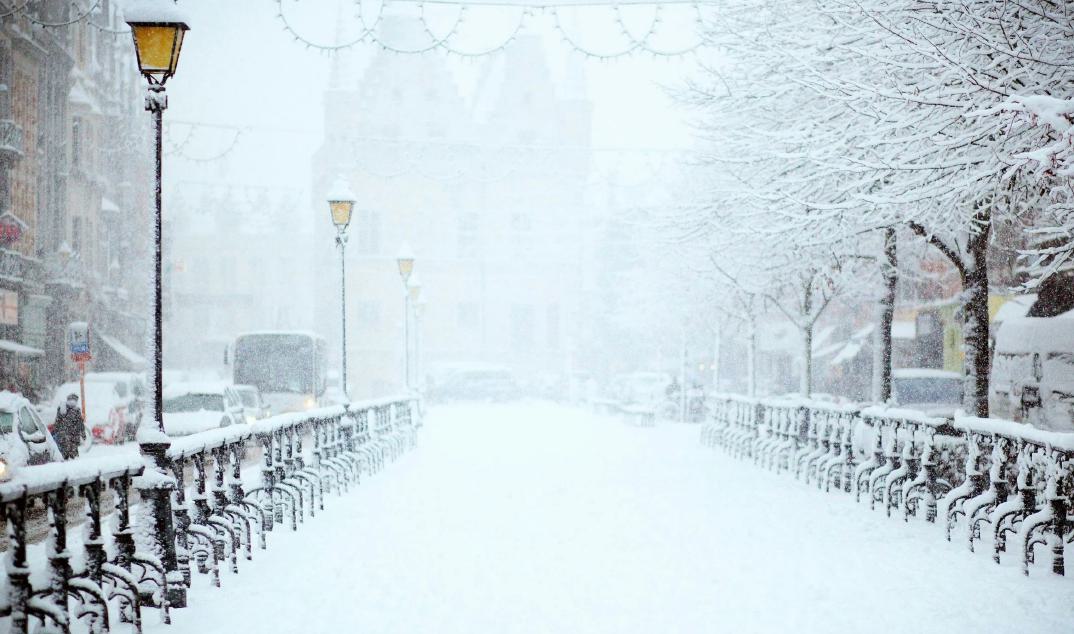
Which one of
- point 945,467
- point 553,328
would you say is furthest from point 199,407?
point 553,328

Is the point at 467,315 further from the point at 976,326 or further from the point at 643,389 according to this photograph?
the point at 976,326

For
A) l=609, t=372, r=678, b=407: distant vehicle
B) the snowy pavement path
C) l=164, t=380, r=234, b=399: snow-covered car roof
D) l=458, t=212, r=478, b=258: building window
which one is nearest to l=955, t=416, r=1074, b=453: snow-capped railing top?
the snowy pavement path

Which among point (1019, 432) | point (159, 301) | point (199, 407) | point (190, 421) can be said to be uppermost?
point (159, 301)

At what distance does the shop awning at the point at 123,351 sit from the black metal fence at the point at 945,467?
33.1 m

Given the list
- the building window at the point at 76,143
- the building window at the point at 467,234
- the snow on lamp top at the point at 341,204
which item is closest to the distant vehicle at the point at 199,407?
the snow on lamp top at the point at 341,204

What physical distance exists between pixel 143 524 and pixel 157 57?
3565 mm

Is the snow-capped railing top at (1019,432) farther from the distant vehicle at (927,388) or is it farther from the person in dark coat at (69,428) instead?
the person in dark coat at (69,428)

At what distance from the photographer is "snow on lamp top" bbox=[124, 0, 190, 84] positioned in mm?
8836

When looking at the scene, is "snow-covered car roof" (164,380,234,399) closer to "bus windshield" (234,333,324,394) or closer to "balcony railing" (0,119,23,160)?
"bus windshield" (234,333,324,394)

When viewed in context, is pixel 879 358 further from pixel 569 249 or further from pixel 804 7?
pixel 569 249

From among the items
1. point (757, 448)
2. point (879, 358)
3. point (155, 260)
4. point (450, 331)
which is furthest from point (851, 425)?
point (450, 331)

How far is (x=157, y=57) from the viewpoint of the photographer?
902 centimetres

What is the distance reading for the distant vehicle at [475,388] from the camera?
6131cm

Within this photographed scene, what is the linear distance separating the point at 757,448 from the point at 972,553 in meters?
12.1
